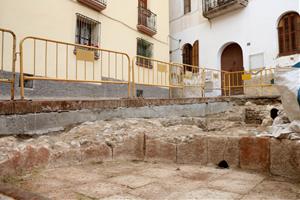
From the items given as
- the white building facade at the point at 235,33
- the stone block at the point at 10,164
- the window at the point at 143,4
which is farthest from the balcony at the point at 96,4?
the stone block at the point at 10,164

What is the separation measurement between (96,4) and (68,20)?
138 cm

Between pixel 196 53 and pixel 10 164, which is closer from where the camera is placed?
pixel 10 164

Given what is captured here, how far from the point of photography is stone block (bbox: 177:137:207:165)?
3555 millimetres

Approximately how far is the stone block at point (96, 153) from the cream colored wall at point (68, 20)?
15.1 ft

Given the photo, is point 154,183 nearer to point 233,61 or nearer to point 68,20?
point 68,20

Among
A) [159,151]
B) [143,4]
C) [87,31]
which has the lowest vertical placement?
[159,151]

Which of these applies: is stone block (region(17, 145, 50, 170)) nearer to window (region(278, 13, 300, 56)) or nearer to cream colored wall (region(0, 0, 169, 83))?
cream colored wall (region(0, 0, 169, 83))

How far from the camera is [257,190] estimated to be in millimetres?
2486

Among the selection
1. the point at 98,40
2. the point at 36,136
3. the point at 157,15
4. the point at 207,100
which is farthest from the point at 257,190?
the point at 157,15

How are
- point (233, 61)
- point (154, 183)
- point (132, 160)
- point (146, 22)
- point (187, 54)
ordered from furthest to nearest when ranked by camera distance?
point (187, 54) → point (233, 61) → point (146, 22) → point (132, 160) → point (154, 183)

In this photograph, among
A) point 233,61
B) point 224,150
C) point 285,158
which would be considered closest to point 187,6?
point 233,61

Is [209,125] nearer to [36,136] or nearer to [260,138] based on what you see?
[260,138]

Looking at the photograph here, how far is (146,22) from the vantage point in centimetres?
1255

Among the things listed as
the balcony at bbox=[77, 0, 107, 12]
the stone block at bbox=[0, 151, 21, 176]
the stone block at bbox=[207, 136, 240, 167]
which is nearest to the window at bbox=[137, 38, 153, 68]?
the balcony at bbox=[77, 0, 107, 12]
